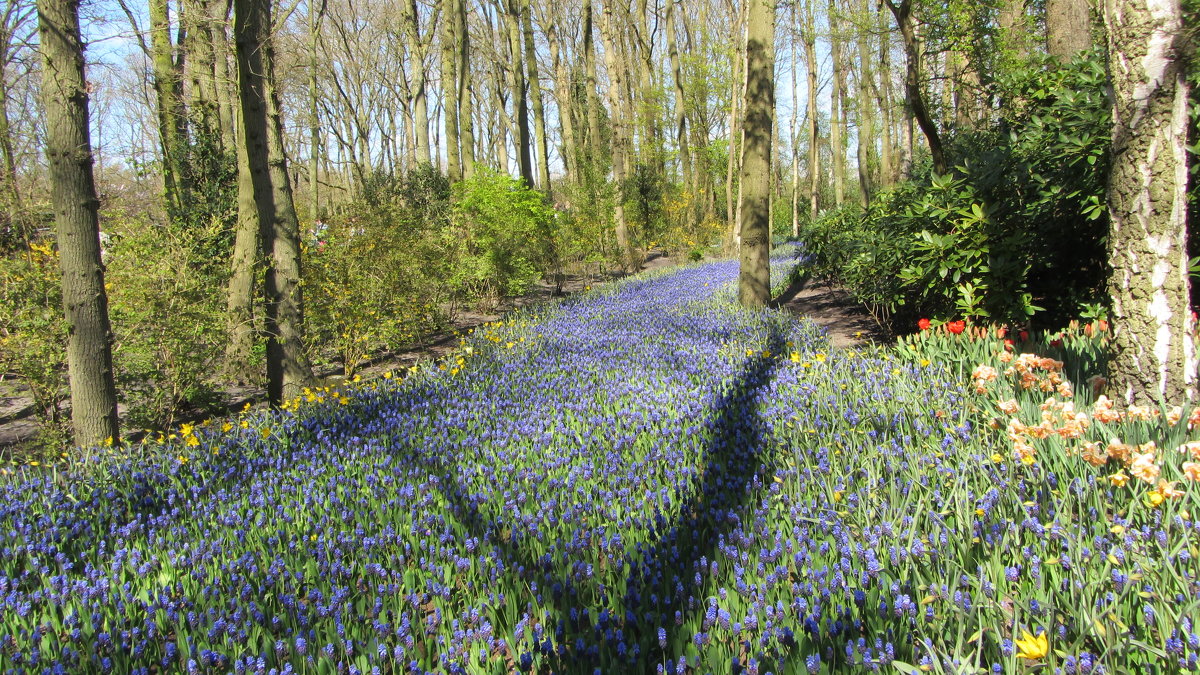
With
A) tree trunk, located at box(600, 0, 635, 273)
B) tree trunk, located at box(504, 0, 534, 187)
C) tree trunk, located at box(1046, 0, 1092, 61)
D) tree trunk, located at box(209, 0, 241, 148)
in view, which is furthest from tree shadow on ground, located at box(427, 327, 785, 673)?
tree trunk, located at box(600, 0, 635, 273)

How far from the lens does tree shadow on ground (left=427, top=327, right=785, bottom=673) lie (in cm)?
203

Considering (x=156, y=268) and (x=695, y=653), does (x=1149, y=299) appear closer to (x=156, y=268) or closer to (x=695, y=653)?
(x=695, y=653)

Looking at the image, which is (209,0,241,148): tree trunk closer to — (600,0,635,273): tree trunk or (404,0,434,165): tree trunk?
(404,0,434,165): tree trunk

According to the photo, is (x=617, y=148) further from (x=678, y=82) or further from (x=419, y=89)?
(x=419, y=89)

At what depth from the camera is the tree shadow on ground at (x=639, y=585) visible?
6.65 feet

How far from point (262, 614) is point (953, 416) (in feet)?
11.2

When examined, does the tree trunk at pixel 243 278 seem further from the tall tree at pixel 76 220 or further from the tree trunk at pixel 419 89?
the tree trunk at pixel 419 89

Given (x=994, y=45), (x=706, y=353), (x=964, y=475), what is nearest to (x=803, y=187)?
(x=994, y=45)

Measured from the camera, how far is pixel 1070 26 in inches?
297

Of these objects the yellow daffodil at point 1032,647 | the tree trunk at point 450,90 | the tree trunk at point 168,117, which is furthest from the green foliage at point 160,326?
the tree trunk at point 450,90

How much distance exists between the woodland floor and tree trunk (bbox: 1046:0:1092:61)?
3.77 m

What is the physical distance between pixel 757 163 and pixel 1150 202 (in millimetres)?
6202

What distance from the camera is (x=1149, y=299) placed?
3.33m

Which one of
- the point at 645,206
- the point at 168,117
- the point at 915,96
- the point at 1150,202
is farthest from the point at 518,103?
the point at 1150,202
